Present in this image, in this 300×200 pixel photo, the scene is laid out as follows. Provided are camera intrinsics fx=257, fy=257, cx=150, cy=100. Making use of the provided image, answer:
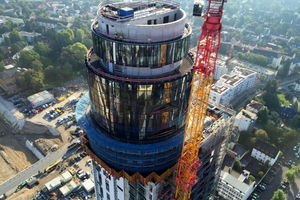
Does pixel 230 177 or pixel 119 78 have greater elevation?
pixel 119 78

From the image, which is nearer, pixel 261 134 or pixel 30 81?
pixel 261 134

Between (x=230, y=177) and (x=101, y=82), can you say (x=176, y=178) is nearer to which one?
(x=101, y=82)

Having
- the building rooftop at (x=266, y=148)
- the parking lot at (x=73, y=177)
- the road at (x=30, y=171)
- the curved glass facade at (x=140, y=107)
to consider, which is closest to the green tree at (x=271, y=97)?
the building rooftop at (x=266, y=148)

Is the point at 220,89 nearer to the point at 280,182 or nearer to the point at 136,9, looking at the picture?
the point at 280,182

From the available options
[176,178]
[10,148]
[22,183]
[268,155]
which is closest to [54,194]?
[22,183]

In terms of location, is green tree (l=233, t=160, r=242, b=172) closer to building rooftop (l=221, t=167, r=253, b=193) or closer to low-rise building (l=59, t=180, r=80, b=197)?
building rooftop (l=221, t=167, r=253, b=193)

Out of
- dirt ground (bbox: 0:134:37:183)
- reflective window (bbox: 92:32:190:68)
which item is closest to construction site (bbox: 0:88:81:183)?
dirt ground (bbox: 0:134:37:183)

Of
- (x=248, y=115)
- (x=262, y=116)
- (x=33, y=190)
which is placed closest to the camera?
(x=33, y=190)

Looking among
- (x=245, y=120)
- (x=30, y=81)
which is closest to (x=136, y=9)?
(x=245, y=120)
